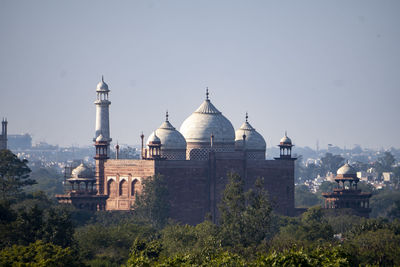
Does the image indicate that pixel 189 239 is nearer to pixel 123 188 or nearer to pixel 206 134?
pixel 123 188

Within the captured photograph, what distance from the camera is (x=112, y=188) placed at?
82.0 meters

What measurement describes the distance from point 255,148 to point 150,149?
10.3m

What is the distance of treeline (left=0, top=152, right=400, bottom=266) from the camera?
154 feet

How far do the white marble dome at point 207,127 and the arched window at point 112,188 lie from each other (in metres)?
6.60

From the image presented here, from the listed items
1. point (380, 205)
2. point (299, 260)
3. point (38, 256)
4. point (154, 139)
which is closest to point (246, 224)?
point (38, 256)

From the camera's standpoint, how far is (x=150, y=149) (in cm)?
7900

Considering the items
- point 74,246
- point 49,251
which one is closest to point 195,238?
point 74,246

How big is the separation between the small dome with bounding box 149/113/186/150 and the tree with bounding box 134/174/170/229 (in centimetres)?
361

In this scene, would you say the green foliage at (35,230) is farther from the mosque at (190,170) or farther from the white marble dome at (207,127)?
the white marble dome at (207,127)

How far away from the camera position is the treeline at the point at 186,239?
154 feet

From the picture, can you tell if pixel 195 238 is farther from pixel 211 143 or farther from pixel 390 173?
pixel 390 173

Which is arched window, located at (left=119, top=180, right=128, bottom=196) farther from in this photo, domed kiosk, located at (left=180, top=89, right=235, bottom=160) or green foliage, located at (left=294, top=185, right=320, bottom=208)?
green foliage, located at (left=294, top=185, right=320, bottom=208)

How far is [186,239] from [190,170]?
19.3 metres

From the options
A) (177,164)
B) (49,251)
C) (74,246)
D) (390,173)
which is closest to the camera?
(49,251)
